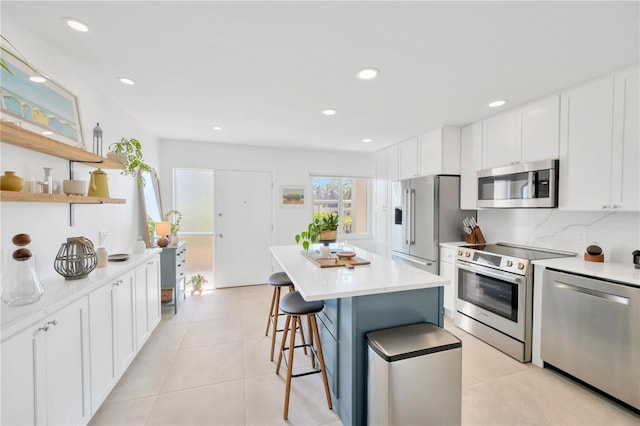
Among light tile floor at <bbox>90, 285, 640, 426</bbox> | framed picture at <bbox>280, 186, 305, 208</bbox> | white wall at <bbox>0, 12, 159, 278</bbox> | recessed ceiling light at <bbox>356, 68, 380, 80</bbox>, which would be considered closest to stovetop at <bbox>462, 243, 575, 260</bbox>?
light tile floor at <bbox>90, 285, 640, 426</bbox>

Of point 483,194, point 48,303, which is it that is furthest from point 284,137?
point 48,303

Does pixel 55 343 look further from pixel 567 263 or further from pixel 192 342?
pixel 567 263

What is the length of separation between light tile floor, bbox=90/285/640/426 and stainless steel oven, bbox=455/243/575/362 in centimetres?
17

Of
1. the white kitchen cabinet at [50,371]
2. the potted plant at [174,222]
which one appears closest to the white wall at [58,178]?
the white kitchen cabinet at [50,371]

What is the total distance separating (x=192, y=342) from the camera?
9.02 ft

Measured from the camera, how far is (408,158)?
13.5 feet

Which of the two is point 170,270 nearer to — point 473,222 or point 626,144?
point 473,222

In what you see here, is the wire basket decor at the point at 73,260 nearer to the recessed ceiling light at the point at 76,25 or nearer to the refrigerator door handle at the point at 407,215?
the recessed ceiling light at the point at 76,25

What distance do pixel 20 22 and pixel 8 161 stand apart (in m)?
0.81

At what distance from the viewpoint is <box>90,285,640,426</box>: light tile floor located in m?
1.78

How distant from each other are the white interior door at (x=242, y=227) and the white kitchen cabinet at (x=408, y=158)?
226cm

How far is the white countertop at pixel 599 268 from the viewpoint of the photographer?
1859 millimetres

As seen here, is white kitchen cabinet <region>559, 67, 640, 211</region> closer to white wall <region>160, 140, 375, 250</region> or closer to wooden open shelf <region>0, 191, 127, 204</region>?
white wall <region>160, 140, 375, 250</region>

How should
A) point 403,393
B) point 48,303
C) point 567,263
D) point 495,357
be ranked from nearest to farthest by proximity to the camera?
point 48,303 < point 403,393 < point 567,263 < point 495,357
